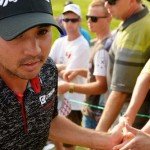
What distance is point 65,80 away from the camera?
5.16m

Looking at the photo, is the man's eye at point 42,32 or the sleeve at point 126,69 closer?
the man's eye at point 42,32

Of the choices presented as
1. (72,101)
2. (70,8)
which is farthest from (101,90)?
(70,8)

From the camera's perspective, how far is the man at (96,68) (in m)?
4.61

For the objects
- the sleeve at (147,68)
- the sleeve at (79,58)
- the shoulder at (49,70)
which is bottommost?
the sleeve at (79,58)

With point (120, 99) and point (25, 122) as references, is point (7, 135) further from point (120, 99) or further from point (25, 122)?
point (120, 99)

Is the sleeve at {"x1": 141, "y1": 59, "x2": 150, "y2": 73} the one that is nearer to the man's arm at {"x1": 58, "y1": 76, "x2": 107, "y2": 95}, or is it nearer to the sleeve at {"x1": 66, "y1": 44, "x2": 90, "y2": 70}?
the man's arm at {"x1": 58, "y1": 76, "x2": 107, "y2": 95}

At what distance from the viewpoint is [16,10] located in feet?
7.41

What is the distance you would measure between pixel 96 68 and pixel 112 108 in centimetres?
71

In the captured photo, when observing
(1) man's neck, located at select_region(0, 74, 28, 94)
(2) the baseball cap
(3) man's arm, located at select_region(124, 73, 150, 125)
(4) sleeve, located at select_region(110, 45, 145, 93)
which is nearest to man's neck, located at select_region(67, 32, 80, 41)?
(4) sleeve, located at select_region(110, 45, 145, 93)

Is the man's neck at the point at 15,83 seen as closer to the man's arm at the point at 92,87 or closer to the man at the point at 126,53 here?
the man at the point at 126,53

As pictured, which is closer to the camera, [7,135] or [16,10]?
[16,10]

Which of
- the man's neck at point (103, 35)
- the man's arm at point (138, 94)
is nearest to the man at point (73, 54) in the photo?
the man's neck at point (103, 35)

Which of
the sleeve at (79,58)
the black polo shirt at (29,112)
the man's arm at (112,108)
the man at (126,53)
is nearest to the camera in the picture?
the black polo shirt at (29,112)

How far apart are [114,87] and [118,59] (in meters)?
0.26
